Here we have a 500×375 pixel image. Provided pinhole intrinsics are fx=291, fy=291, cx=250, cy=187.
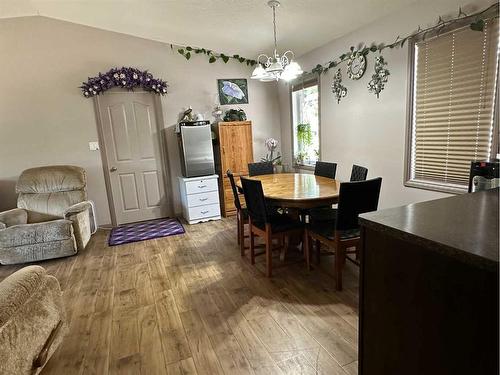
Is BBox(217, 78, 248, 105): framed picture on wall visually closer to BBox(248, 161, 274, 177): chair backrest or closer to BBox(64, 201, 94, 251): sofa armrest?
BBox(248, 161, 274, 177): chair backrest

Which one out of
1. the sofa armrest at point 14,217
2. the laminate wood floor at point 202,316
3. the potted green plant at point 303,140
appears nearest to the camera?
the laminate wood floor at point 202,316

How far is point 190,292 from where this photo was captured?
2.54 m

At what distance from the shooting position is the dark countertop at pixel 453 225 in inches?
29.9

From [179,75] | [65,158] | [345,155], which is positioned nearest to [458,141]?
[345,155]

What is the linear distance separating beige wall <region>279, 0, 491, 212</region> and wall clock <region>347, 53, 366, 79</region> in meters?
0.07

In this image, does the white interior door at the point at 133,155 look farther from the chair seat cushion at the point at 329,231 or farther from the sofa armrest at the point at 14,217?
the chair seat cushion at the point at 329,231

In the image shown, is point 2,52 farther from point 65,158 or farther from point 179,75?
point 179,75

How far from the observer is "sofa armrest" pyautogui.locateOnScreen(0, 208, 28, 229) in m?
3.36

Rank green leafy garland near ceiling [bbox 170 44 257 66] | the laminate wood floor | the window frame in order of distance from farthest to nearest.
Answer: green leafy garland near ceiling [bbox 170 44 257 66]
the window frame
the laminate wood floor

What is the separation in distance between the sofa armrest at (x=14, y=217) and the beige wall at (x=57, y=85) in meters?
0.79

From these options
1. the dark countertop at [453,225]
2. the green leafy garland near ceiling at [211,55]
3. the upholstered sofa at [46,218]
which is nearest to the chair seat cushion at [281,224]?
the dark countertop at [453,225]

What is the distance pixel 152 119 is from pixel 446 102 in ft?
12.7

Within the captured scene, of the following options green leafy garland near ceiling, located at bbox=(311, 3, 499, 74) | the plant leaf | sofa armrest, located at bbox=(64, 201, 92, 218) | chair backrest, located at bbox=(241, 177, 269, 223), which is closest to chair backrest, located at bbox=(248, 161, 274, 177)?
chair backrest, located at bbox=(241, 177, 269, 223)

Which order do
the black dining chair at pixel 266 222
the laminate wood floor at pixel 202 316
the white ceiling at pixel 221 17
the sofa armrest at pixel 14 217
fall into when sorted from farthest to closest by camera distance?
the sofa armrest at pixel 14 217, the white ceiling at pixel 221 17, the black dining chair at pixel 266 222, the laminate wood floor at pixel 202 316
